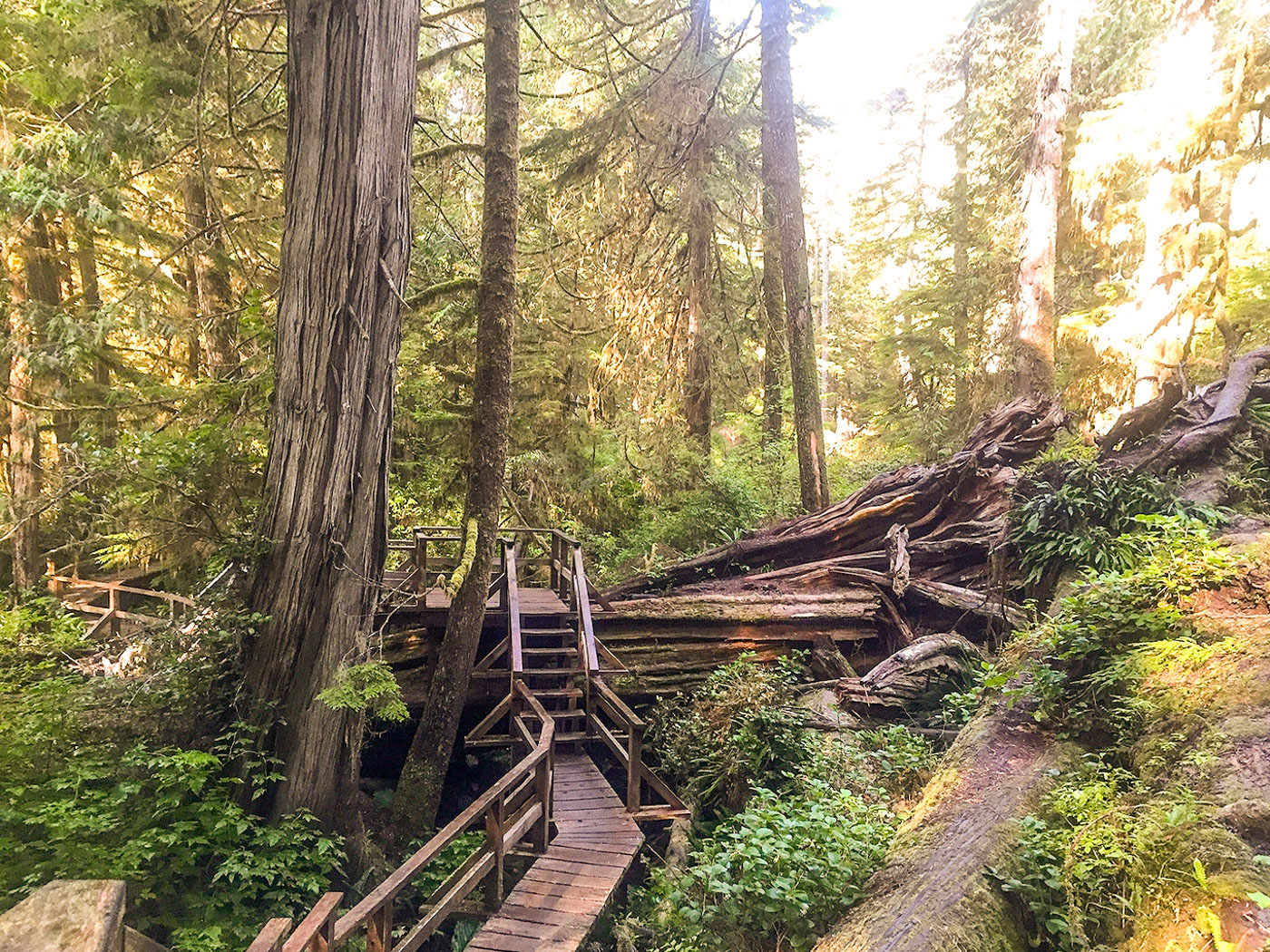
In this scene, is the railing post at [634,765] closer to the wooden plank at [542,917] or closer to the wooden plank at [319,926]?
the wooden plank at [542,917]

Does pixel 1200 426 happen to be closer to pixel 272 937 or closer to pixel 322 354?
pixel 322 354

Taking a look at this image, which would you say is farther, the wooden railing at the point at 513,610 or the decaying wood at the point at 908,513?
the decaying wood at the point at 908,513

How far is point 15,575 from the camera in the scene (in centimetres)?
1195

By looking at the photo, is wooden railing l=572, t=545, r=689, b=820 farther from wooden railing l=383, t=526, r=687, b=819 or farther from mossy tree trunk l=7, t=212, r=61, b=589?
mossy tree trunk l=7, t=212, r=61, b=589

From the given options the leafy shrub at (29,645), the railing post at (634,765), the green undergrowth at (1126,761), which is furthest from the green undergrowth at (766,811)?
the leafy shrub at (29,645)

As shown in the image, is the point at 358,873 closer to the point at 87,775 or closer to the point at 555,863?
the point at 555,863

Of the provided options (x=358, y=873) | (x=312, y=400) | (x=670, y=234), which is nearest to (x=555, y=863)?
(x=358, y=873)

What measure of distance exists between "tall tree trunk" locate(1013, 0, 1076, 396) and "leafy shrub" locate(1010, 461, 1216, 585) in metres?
4.87

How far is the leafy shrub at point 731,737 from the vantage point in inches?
→ 309

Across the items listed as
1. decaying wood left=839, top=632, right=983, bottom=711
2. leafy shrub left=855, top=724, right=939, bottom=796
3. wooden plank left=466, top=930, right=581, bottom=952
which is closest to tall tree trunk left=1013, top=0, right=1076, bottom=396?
decaying wood left=839, top=632, right=983, bottom=711

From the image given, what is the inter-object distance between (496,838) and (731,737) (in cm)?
299

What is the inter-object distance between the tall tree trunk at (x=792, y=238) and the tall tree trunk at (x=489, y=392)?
5976mm

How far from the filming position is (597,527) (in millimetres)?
15234

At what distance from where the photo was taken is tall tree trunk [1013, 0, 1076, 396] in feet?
41.4
